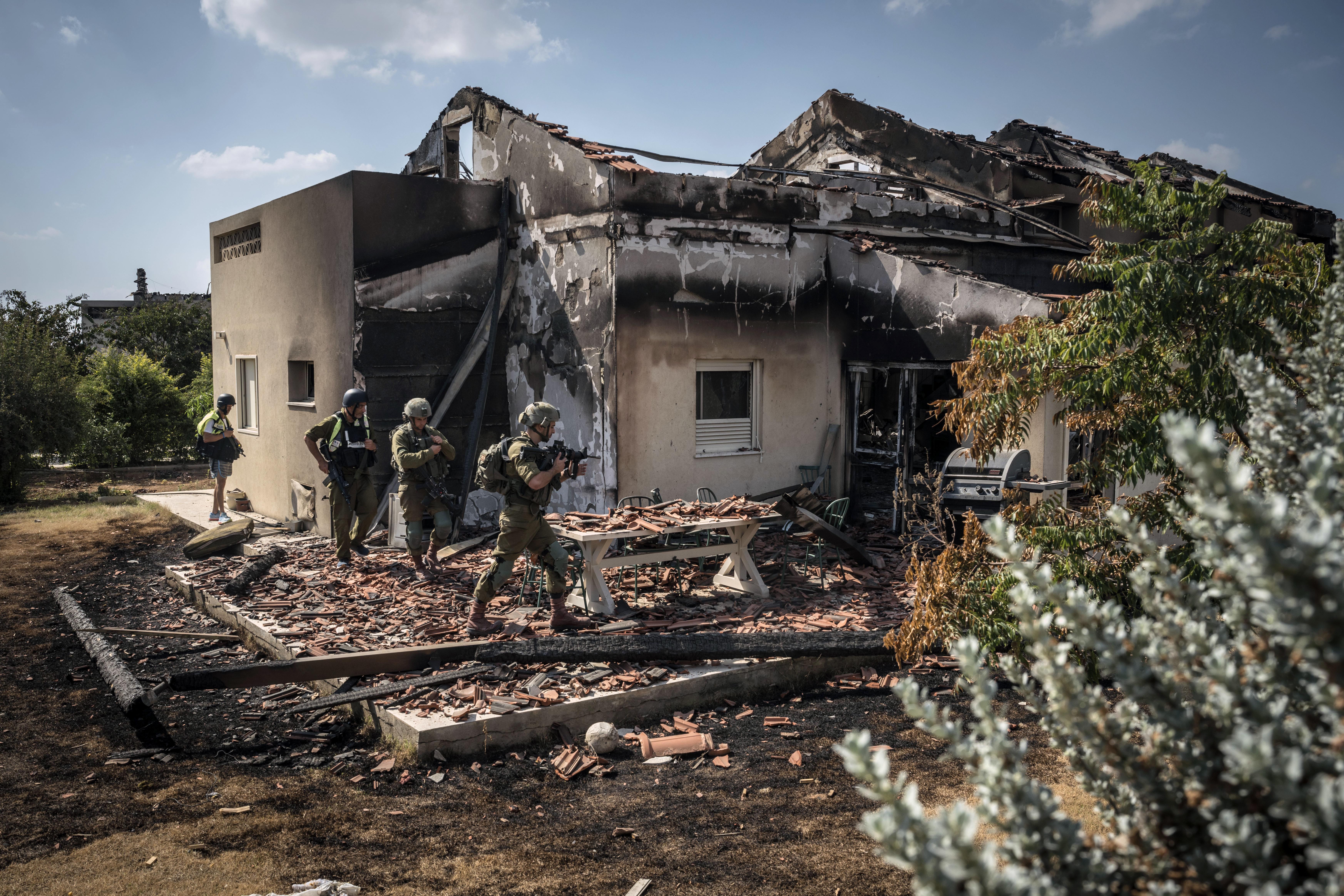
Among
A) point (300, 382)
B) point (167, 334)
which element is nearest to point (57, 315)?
point (167, 334)

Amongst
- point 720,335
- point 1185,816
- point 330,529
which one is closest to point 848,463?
point 720,335

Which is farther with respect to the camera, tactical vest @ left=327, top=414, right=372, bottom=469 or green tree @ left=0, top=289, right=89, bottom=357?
green tree @ left=0, top=289, right=89, bottom=357

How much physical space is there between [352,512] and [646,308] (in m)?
4.28

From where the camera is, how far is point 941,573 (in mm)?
6105

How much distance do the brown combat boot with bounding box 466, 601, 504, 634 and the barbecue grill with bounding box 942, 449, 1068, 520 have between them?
17.8 feet

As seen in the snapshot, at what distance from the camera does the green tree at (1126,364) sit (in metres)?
5.16

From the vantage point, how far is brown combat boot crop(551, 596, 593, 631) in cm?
802

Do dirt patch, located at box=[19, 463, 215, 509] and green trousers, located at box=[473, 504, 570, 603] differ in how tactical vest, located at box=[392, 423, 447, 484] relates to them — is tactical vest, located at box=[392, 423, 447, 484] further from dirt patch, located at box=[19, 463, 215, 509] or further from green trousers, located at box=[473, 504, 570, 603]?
dirt patch, located at box=[19, 463, 215, 509]

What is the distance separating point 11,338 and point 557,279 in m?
12.7

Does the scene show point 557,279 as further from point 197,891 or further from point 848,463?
point 197,891

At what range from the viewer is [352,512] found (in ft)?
35.8

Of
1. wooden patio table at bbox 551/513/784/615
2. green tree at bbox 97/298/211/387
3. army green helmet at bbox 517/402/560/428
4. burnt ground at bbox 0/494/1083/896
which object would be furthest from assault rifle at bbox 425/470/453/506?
green tree at bbox 97/298/211/387

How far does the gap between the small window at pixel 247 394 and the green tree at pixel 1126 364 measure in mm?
11924

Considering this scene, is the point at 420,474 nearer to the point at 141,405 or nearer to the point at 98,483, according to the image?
the point at 98,483
